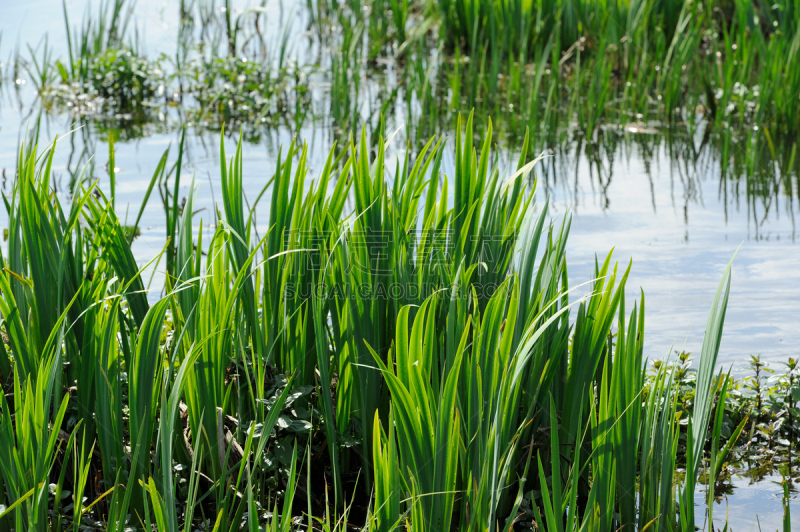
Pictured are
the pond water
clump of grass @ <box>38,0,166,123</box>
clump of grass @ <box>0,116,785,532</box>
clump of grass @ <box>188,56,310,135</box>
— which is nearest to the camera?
clump of grass @ <box>0,116,785,532</box>

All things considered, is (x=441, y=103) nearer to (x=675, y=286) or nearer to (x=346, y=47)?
(x=346, y=47)

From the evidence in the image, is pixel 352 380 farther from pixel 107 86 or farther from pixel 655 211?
pixel 107 86

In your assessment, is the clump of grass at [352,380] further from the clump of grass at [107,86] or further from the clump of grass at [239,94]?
the clump of grass at [107,86]

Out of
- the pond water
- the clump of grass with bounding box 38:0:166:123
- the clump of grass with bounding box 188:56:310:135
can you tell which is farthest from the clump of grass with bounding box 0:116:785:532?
the clump of grass with bounding box 38:0:166:123

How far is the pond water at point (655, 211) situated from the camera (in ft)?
8.91

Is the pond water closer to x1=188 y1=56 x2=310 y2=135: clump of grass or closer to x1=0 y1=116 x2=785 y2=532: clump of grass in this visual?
x1=188 y1=56 x2=310 y2=135: clump of grass

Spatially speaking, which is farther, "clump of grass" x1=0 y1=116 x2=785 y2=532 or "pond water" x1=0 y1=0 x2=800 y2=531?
"pond water" x1=0 y1=0 x2=800 y2=531

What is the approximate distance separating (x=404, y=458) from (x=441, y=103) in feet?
13.4

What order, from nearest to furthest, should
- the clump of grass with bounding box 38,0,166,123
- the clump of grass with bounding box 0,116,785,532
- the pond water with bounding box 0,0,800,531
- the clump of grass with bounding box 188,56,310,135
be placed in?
1. the clump of grass with bounding box 0,116,785,532
2. the pond water with bounding box 0,0,800,531
3. the clump of grass with bounding box 188,56,310,135
4. the clump of grass with bounding box 38,0,166,123

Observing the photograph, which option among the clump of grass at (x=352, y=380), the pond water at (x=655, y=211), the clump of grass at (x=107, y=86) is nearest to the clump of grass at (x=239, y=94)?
the pond water at (x=655, y=211)

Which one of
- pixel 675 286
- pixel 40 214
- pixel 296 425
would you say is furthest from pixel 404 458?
pixel 675 286

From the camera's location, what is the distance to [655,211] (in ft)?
12.1

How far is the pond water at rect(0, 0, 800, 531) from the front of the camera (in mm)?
2717

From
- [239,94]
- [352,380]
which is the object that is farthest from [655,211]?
[239,94]
